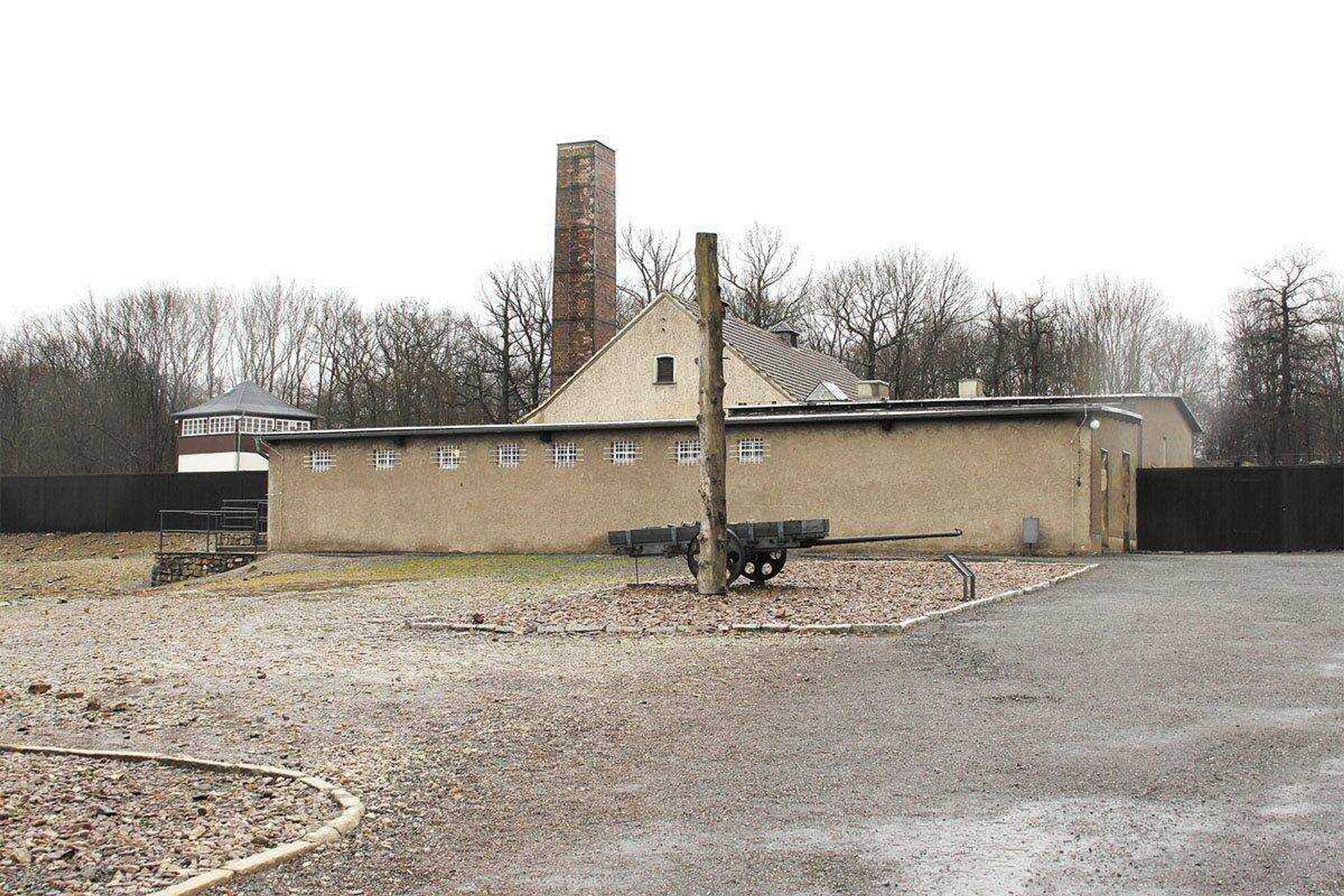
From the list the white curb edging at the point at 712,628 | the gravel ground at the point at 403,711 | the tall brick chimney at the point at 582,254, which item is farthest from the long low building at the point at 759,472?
the gravel ground at the point at 403,711

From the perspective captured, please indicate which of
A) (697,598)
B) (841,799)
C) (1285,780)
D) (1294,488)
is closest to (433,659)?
(697,598)

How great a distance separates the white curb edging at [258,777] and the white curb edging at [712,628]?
6.43 meters

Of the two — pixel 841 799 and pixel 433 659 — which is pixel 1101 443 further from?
pixel 841 799

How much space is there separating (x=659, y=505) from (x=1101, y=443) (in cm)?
919

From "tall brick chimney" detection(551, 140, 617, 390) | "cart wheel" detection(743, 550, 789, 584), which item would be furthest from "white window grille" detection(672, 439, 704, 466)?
"tall brick chimney" detection(551, 140, 617, 390)

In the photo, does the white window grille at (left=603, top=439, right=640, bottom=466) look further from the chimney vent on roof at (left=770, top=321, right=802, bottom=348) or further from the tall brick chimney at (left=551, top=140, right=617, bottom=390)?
the chimney vent on roof at (left=770, top=321, right=802, bottom=348)

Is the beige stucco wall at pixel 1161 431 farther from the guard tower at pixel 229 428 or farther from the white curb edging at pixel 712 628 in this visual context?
the guard tower at pixel 229 428

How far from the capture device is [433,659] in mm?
11977

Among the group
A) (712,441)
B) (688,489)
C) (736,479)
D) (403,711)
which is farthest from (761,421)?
(403,711)

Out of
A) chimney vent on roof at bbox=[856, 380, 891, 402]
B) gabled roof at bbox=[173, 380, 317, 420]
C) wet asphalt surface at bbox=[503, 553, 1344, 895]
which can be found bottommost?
wet asphalt surface at bbox=[503, 553, 1344, 895]

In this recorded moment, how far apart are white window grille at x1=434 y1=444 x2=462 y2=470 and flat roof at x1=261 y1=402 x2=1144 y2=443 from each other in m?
0.33

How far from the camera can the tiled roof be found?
38.5m

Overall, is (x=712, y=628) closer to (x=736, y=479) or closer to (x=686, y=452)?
(x=736, y=479)

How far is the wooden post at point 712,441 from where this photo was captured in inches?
658
